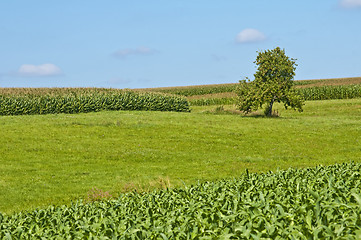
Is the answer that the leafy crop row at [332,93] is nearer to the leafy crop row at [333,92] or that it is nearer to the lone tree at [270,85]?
the leafy crop row at [333,92]

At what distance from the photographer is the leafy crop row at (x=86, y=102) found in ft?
163

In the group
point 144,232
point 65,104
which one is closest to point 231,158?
point 144,232

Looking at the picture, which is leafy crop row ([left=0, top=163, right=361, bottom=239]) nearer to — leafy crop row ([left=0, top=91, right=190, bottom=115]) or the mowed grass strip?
the mowed grass strip

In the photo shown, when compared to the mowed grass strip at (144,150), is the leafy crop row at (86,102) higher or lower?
higher

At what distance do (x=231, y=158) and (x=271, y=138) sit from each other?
308 inches

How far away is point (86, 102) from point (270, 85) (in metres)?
22.0

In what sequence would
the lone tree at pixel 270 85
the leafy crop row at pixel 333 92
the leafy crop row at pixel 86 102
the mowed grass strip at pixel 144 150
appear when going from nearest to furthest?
the mowed grass strip at pixel 144 150 < the lone tree at pixel 270 85 < the leafy crop row at pixel 86 102 < the leafy crop row at pixel 333 92

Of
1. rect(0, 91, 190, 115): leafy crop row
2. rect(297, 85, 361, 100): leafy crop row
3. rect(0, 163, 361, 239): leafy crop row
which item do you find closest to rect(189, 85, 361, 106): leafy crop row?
rect(297, 85, 361, 100): leafy crop row

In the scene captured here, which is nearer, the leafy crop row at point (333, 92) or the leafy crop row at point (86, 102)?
the leafy crop row at point (86, 102)

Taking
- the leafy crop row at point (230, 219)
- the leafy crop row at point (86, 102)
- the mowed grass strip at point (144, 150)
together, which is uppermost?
the leafy crop row at point (86, 102)

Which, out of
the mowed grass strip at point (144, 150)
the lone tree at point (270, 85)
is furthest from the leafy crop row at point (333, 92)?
the mowed grass strip at point (144, 150)

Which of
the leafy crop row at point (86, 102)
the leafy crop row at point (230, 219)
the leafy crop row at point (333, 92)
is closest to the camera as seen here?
the leafy crop row at point (230, 219)

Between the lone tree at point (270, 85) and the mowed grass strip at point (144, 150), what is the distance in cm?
341

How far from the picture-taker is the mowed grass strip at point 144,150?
21875 mm
